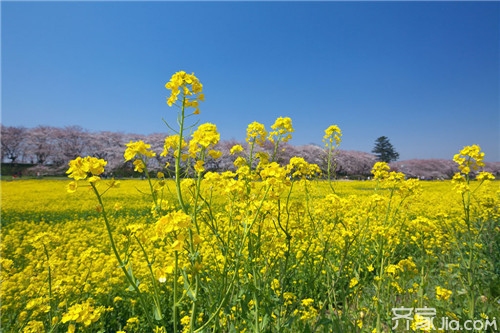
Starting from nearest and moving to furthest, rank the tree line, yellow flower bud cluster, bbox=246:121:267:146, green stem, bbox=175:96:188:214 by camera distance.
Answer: green stem, bbox=175:96:188:214 → yellow flower bud cluster, bbox=246:121:267:146 → the tree line

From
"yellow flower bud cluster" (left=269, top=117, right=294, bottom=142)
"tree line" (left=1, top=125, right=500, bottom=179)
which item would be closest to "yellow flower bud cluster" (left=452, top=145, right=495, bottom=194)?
"yellow flower bud cluster" (left=269, top=117, right=294, bottom=142)

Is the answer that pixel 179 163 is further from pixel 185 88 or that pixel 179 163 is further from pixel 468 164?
pixel 468 164

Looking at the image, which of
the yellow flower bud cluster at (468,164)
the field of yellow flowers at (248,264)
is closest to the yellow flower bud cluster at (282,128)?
the field of yellow flowers at (248,264)

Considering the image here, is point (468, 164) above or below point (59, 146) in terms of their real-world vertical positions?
below

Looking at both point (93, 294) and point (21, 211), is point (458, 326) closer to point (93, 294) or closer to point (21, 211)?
point (93, 294)

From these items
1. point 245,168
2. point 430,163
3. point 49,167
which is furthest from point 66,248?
point 430,163

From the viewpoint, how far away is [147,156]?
1746mm

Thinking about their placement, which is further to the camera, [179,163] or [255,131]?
[255,131]

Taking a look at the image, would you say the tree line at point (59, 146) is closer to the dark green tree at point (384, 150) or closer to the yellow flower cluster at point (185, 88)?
the dark green tree at point (384, 150)

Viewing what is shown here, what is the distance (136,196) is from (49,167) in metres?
23.9

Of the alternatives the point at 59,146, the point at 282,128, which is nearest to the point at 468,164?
the point at 282,128

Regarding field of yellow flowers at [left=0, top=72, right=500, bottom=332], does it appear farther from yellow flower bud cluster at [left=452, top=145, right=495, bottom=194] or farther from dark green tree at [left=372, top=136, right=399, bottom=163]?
dark green tree at [left=372, top=136, right=399, bottom=163]

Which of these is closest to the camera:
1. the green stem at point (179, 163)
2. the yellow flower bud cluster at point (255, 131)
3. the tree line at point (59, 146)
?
the green stem at point (179, 163)

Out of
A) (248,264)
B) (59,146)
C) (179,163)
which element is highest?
(59,146)
